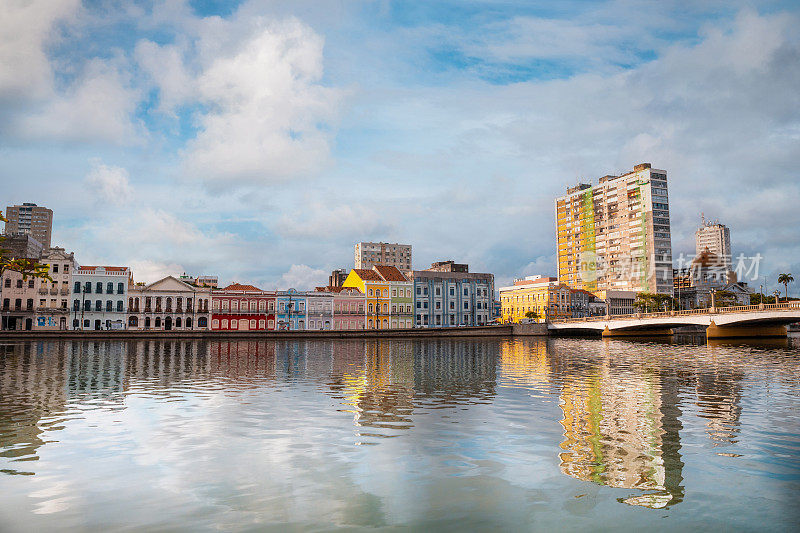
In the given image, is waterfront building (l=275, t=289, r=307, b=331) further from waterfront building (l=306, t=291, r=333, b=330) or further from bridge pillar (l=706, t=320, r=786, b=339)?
bridge pillar (l=706, t=320, r=786, b=339)

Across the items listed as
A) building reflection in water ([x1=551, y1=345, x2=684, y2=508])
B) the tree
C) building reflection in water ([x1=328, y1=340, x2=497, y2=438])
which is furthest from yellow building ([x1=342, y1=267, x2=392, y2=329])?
the tree

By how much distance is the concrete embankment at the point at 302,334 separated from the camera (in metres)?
77.2

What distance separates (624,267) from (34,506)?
19324 cm

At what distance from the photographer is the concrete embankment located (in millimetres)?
77250

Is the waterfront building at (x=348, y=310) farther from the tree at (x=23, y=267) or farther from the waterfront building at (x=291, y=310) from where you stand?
the tree at (x=23, y=267)

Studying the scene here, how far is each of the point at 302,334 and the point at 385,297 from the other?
84.3ft

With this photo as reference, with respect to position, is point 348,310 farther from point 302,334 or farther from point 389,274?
point 302,334

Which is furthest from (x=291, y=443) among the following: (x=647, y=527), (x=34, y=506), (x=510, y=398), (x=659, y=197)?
(x=659, y=197)

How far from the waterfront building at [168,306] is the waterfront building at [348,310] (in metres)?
22.6

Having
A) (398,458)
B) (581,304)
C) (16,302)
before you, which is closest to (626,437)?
(398,458)

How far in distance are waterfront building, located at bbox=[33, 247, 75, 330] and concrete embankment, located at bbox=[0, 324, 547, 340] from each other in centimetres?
1305

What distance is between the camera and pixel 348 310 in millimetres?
106688

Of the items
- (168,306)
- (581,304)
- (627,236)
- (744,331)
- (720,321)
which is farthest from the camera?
(627,236)

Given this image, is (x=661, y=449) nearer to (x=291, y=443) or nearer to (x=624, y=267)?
(x=291, y=443)
